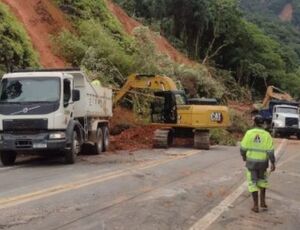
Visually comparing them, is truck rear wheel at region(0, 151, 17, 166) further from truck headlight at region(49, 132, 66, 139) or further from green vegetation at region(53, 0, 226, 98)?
green vegetation at region(53, 0, 226, 98)

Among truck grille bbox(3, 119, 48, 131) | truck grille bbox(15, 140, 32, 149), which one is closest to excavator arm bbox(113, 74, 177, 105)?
truck grille bbox(3, 119, 48, 131)

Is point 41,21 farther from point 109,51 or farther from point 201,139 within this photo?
point 201,139

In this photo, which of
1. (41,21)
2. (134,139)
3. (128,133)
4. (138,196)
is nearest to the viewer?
(138,196)

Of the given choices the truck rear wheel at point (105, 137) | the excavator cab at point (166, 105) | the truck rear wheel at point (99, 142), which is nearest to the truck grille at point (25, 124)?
the truck rear wheel at point (99, 142)

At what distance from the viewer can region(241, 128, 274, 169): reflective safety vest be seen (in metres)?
11.7

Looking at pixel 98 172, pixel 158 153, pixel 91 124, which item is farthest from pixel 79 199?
pixel 158 153

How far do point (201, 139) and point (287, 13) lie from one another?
16249 cm

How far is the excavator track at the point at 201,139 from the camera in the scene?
27.4 m

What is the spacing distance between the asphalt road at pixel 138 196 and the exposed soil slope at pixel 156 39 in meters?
35.3

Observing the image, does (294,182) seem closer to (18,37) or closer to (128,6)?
(18,37)

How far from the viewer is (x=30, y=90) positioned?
19.2 m

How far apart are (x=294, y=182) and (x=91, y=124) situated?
27.6ft

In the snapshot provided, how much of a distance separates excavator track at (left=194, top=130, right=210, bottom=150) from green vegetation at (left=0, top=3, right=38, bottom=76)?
28.5 ft

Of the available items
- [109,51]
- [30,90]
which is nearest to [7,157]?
[30,90]
